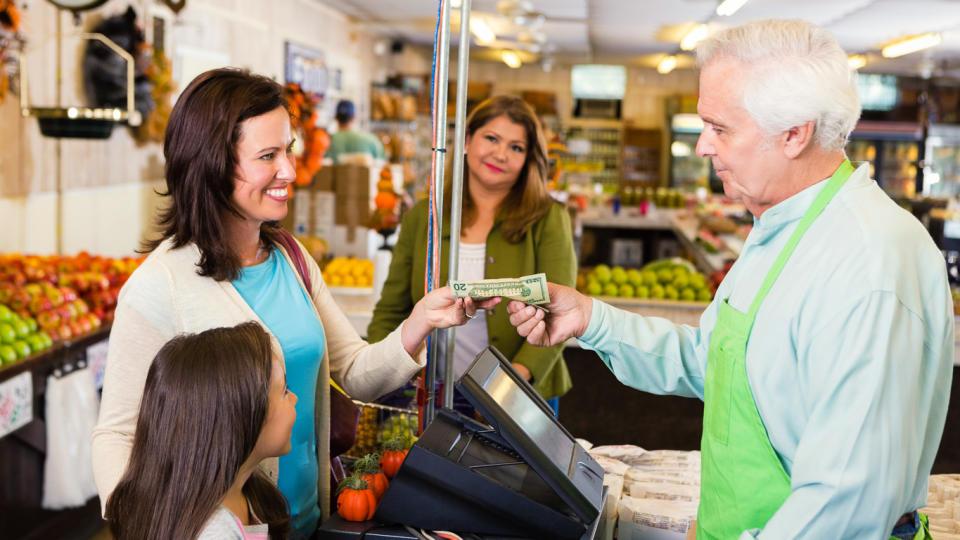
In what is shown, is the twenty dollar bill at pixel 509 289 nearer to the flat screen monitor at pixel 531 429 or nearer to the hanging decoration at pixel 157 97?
the flat screen monitor at pixel 531 429

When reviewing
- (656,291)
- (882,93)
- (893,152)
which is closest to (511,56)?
(882,93)

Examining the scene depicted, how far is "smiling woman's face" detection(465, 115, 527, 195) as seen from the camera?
3057 millimetres

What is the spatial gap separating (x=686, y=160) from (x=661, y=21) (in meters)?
6.54

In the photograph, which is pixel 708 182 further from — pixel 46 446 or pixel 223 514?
pixel 223 514

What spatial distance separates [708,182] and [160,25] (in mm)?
11601

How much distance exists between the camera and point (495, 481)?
155 cm

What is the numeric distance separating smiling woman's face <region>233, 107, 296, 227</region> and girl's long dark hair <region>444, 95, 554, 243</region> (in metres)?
1.21

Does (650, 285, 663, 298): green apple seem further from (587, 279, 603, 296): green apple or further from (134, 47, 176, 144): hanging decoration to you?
(134, 47, 176, 144): hanging decoration

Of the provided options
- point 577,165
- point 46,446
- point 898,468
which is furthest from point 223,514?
point 577,165

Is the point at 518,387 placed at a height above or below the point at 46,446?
above

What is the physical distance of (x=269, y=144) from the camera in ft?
6.06

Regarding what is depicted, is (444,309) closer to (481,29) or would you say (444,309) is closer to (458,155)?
(458,155)

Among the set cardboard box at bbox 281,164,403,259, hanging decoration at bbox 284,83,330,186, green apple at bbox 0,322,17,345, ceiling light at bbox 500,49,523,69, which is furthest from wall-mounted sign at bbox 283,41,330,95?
green apple at bbox 0,322,17,345

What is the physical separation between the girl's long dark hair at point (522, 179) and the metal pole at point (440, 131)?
1097 mm
